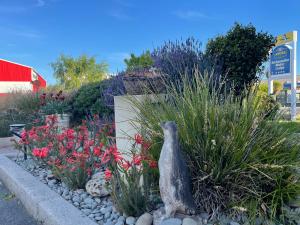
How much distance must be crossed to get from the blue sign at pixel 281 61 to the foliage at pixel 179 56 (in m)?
7.67

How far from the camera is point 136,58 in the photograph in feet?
54.4

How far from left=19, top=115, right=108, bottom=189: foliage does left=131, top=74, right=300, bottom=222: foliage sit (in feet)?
4.30

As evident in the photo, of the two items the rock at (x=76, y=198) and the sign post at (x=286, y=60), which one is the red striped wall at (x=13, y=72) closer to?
the sign post at (x=286, y=60)

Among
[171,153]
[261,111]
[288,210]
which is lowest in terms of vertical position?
[288,210]

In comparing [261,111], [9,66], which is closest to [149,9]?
[261,111]

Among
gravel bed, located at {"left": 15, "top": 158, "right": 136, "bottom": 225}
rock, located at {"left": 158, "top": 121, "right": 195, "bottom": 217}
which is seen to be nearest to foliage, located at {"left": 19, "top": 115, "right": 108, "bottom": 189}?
gravel bed, located at {"left": 15, "top": 158, "right": 136, "bottom": 225}

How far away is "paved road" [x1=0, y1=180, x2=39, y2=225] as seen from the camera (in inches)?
116

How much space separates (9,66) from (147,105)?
86.0 ft

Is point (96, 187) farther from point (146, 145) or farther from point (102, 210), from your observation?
point (146, 145)

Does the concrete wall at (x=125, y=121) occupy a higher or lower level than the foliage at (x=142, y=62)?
lower

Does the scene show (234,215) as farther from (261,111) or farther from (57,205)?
(57,205)

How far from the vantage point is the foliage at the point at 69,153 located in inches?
130

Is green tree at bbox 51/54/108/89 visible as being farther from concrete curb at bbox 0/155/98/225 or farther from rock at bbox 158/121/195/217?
rock at bbox 158/121/195/217

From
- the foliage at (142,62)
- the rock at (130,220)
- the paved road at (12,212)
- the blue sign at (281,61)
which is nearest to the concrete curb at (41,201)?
the paved road at (12,212)
